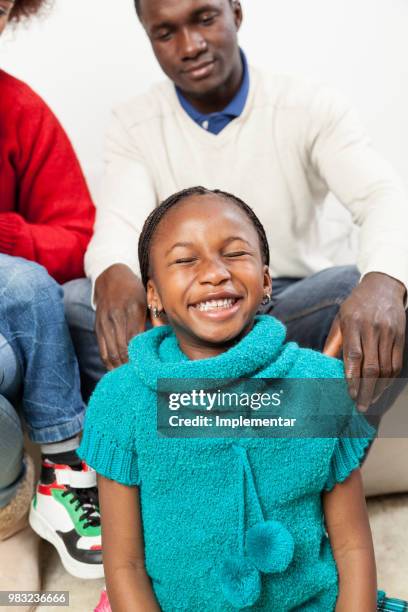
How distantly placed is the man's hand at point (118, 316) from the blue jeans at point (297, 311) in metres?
0.15

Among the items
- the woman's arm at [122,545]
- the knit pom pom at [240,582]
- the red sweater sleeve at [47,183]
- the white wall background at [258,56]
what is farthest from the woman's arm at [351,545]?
the white wall background at [258,56]

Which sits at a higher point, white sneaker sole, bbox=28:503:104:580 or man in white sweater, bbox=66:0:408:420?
man in white sweater, bbox=66:0:408:420

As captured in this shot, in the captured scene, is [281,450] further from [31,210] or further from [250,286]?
[31,210]

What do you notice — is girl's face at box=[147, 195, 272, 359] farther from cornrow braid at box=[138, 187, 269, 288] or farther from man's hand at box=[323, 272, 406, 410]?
man's hand at box=[323, 272, 406, 410]

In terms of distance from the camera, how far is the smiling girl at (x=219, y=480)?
Answer: 3.25 ft

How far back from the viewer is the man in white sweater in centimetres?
139

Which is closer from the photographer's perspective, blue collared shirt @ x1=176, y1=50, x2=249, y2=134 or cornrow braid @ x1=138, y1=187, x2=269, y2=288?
cornrow braid @ x1=138, y1=187, x2=269, y2=288

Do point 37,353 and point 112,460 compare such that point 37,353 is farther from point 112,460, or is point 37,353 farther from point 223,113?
point 223,113

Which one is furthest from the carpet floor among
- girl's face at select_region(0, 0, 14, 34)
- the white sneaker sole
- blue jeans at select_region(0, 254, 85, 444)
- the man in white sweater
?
girl's face at select_region(0, 0, 14, 34)

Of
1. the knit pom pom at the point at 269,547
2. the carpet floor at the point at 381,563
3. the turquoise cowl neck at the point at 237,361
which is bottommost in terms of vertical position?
the carpet floor at the point at 381,563

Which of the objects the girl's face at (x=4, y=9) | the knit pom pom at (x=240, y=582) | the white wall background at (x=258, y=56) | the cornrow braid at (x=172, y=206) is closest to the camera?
the knit pom pom at (x=240, y=582)

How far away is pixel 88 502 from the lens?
4.46 ft

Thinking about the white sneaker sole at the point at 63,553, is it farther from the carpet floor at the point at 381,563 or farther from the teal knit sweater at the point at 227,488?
the teal knit sweater at the point at 227,488

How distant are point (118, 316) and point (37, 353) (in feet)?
0.51
